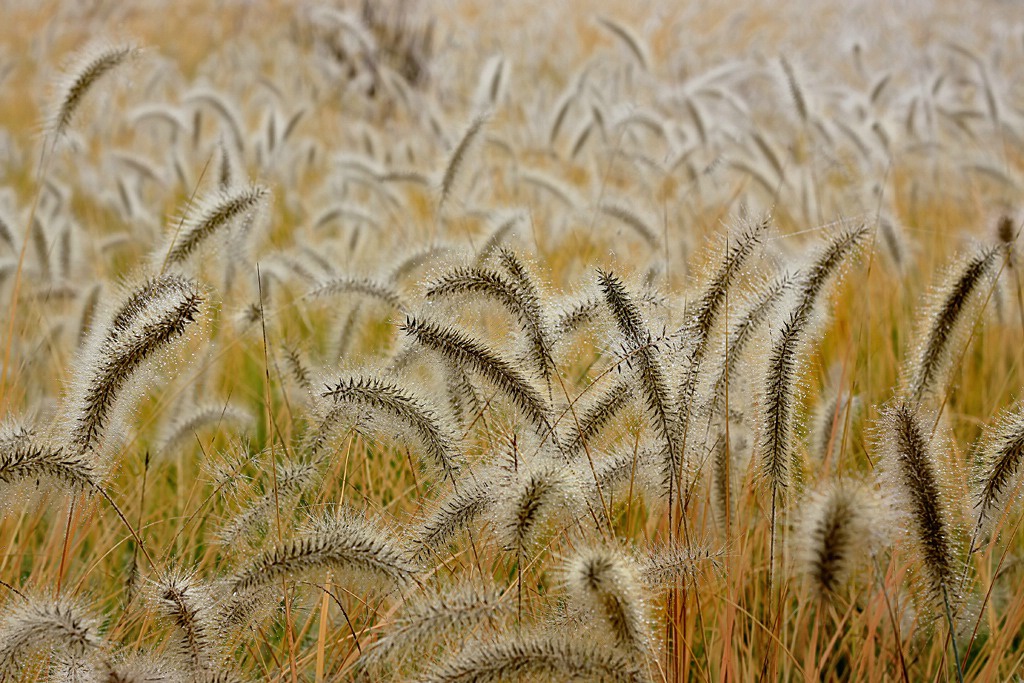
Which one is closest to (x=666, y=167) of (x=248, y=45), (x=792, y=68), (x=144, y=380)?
(x=792, y=68)

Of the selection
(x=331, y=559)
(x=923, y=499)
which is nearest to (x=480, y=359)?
(x=331, y=559)

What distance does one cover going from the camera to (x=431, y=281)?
Result: 140 centimetres

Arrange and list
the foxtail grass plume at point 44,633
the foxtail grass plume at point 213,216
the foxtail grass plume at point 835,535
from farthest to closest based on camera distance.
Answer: the foxtail grass plume at point 213,216 → the foxtail grass plume at point 44,633 → the foxtail grass plume at point 835,535

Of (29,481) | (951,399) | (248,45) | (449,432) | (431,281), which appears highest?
(248,45)

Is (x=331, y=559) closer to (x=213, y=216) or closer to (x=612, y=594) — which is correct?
(x=612, y=594)

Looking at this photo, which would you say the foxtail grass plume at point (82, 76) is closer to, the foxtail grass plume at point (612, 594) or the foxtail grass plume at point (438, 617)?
the foxtail grass plume at point (438, 617)

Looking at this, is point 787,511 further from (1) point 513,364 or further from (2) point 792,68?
(2) point 792,68

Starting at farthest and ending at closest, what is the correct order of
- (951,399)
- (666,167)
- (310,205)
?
(310,205)
(666,167)
(951,399)

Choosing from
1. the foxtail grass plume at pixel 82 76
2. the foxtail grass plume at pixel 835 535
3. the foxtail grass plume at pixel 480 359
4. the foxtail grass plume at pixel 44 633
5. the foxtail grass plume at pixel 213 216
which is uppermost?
the foxtail grass plume at pixel 82 76

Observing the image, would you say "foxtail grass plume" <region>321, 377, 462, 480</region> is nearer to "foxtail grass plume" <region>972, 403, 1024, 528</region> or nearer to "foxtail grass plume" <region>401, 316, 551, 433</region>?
"foxtail grass plume" <region>401, 316, 551, 433</region>

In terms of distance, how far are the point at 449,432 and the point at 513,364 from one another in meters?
0.15

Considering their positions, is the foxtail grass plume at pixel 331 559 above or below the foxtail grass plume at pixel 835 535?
below

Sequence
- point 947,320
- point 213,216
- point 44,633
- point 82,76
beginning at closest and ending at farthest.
→ 1. point 44,633
2. point 947,320
3. point 213,216
4. point 82,76

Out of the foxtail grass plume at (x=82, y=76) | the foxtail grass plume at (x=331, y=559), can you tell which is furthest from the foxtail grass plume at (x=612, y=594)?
the foxtail grass plume at (x=82, y=76)
